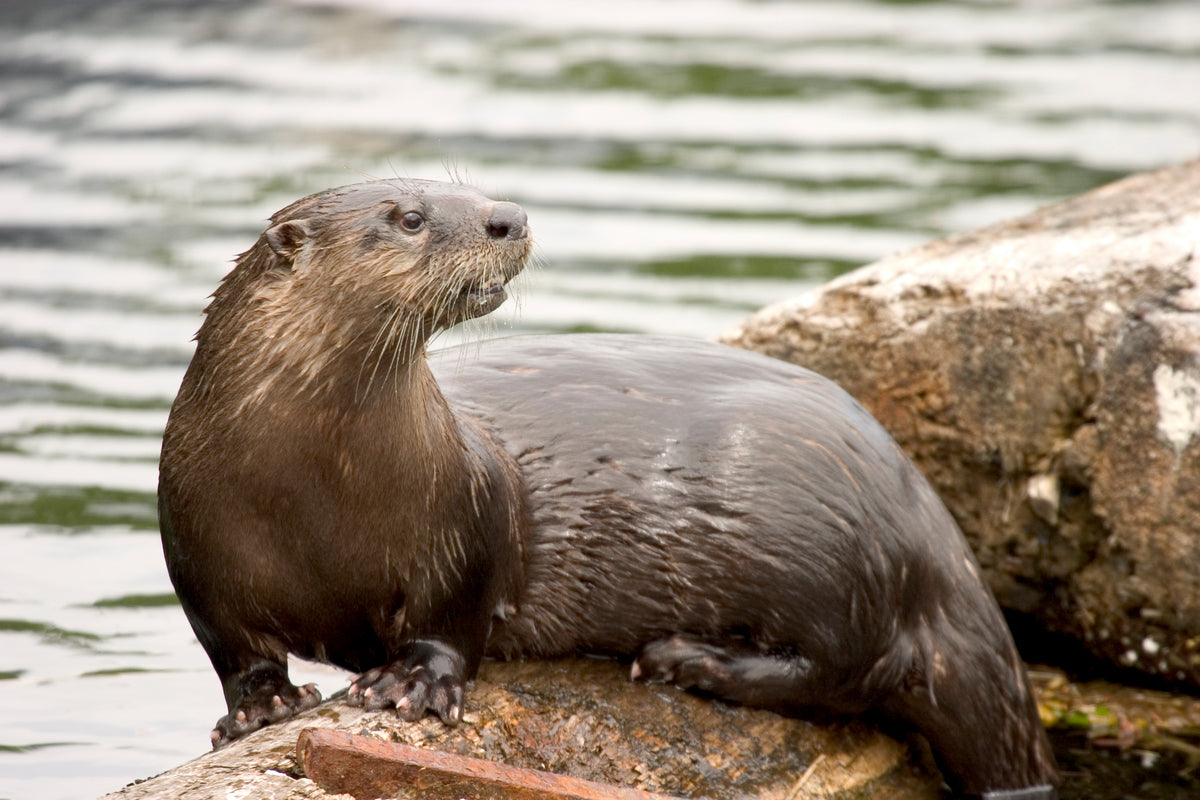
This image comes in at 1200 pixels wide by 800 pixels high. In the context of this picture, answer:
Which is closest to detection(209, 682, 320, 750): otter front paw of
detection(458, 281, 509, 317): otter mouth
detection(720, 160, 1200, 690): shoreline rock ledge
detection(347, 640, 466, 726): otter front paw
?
detection(347, 640, 466, 726): otter front paw

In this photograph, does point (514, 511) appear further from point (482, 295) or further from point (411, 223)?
point (411, 223)

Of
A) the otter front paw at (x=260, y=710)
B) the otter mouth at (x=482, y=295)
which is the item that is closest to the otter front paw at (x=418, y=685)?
the otter front paw at (x=260, y=710)

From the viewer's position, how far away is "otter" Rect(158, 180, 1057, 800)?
4.06 meters

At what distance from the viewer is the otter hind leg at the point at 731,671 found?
4.46 meters

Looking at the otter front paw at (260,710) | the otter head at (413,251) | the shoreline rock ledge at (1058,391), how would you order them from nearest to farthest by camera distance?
the otter head at (413,251), the otter front paw at (260,710), the shoreline rock ledge at (1058,391)

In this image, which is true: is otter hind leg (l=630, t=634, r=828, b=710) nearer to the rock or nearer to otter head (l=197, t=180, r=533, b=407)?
the rock

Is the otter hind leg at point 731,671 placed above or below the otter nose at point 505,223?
below

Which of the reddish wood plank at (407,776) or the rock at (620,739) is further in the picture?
the rock at (620,739)

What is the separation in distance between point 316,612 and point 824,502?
118 centimetres

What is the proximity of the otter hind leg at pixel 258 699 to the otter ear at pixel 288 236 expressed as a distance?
900 mm

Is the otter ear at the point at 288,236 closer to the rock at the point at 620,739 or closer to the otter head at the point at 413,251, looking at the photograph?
the otter head at the point at 413,251

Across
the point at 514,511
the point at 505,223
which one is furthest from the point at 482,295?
the point at 514,511

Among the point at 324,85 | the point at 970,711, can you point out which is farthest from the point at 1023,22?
the point at 970,711

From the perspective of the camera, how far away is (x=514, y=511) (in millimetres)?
4402
